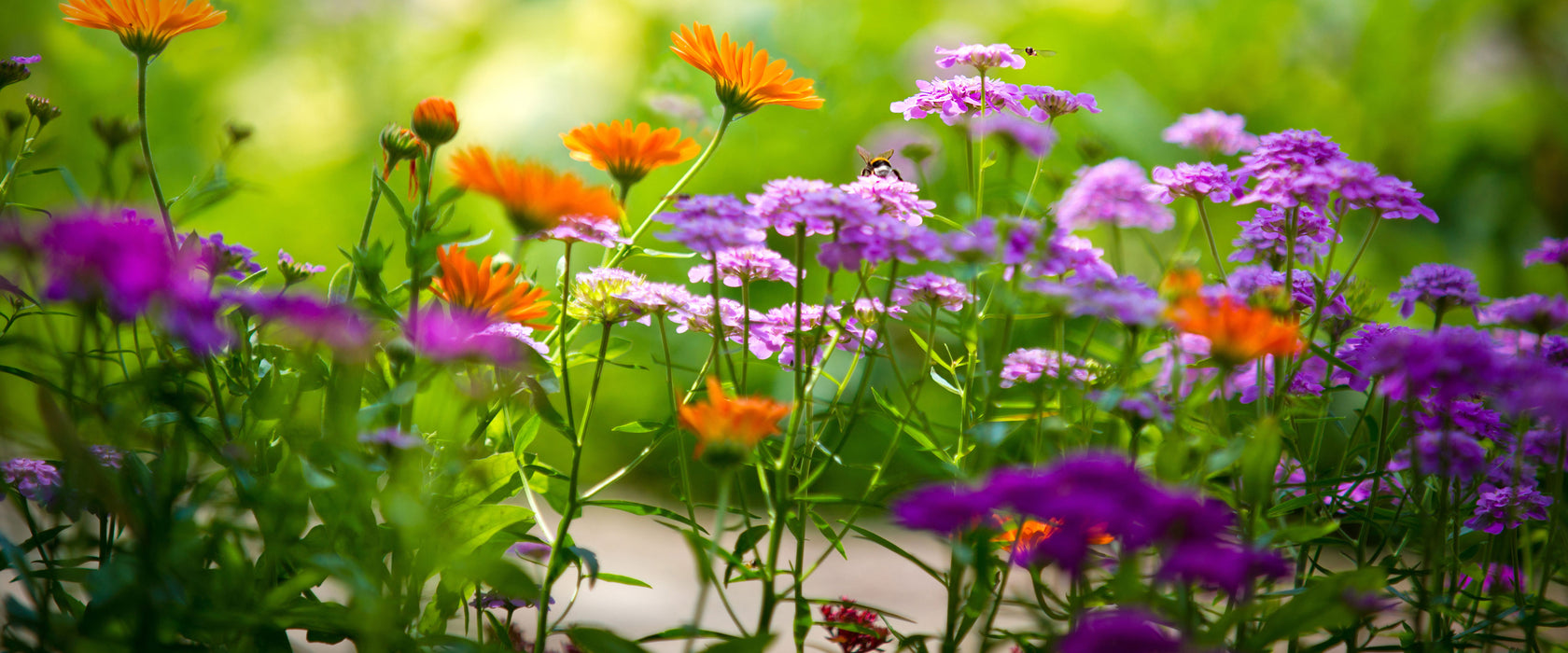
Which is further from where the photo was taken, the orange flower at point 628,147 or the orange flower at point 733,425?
the orange flower at point 628,147

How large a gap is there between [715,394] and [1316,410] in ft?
1.67

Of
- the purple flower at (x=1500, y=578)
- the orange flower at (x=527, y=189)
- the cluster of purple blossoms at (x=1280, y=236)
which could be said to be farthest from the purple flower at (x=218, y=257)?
the purple flower at (x=1500, y=578)

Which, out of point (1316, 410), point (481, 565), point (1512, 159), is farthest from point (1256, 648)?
point (1512, 159)

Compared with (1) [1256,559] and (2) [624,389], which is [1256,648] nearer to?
(1) [1256,559]

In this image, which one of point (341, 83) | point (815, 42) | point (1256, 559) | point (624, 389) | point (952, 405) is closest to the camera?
point (1256, 559)

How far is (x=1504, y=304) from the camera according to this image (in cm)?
70

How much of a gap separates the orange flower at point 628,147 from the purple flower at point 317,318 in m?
0.22

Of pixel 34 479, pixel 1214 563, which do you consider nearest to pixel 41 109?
pixel 34 479

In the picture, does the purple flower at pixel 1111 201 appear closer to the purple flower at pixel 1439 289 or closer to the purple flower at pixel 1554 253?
the purple flower at pixel 1439 289

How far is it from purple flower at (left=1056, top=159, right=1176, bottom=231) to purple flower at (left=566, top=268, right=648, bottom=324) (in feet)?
1.06

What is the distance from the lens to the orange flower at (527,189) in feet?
1.80

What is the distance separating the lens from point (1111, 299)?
51 centimetres

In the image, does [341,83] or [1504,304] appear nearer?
[1504,304]

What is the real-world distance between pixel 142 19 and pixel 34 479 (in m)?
0.34
